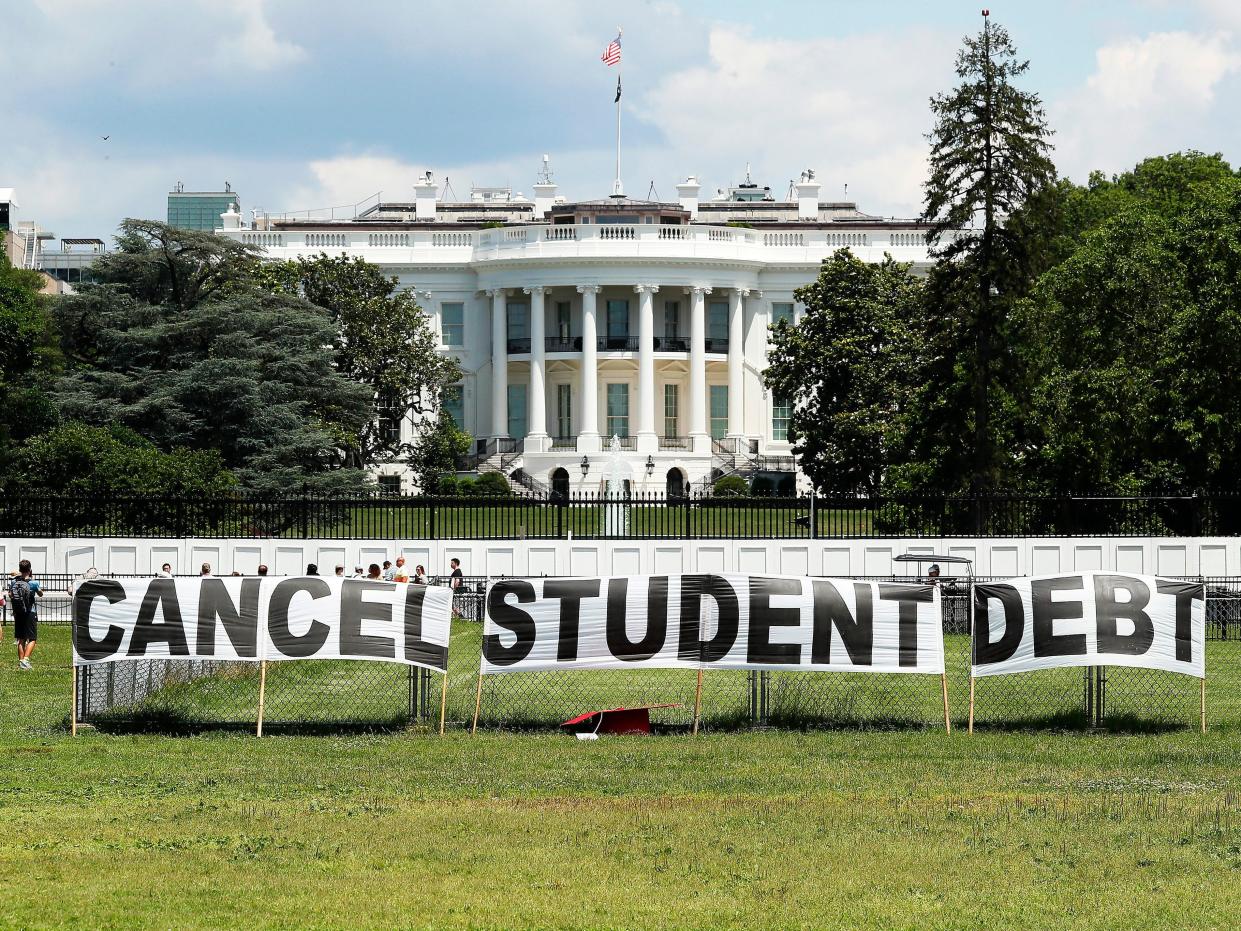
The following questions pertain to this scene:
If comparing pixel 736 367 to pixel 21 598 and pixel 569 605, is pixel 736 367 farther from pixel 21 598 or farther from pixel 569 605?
pixel 569 605

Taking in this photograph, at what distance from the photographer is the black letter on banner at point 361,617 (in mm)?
18328

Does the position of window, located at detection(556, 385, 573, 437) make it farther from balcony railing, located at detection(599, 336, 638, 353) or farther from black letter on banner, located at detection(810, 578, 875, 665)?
black letter on banner, located at detection(810, 578, 875, 665)

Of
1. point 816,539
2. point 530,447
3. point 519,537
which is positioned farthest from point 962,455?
point 530,447

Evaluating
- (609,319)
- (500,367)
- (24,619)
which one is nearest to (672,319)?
(609,319)

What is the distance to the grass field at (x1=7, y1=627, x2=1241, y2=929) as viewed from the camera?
10891mm

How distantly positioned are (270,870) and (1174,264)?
34.5m

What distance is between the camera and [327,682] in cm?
2295

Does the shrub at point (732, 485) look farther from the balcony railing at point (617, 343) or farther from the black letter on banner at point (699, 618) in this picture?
the black letter on banner at point (699, 618)

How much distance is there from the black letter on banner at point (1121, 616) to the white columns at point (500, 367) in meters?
64.7

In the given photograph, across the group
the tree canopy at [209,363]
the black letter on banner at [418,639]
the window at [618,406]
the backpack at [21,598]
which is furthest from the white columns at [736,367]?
the black letter on banner at [418,639]

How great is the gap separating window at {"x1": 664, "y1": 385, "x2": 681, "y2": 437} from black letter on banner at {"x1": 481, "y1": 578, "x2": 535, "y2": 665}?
6472 cm

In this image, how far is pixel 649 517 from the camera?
123 ft

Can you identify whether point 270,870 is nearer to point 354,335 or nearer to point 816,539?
point 816,539

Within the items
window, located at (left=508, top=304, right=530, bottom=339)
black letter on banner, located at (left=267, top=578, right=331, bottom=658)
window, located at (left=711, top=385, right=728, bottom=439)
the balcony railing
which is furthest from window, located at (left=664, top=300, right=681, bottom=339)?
black letter on banner, located at (left=267, top=578, right=331, bottom=658)
